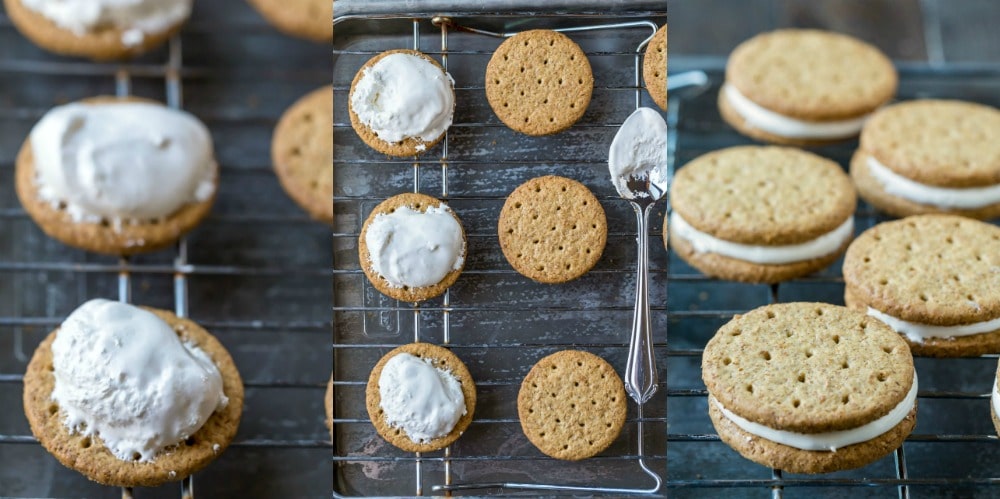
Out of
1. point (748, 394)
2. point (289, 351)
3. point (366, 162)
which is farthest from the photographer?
point (289, 351)

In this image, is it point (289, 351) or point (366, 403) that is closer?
point (366, 403)

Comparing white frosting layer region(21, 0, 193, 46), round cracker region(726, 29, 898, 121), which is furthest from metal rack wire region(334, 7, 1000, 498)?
white frosting layer region(21, 0, 193, 46)

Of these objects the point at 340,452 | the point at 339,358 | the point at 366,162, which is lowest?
the point at 340,452

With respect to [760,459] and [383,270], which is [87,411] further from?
[760,459]

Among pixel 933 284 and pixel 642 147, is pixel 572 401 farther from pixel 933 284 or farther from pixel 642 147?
pixel 933 284

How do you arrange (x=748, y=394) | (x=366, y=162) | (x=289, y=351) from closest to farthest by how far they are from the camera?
1. (x=366, y=162)
2. (x=748, y=394)
3. (x=289, y=351)

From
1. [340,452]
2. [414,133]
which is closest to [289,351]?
[340,452]
